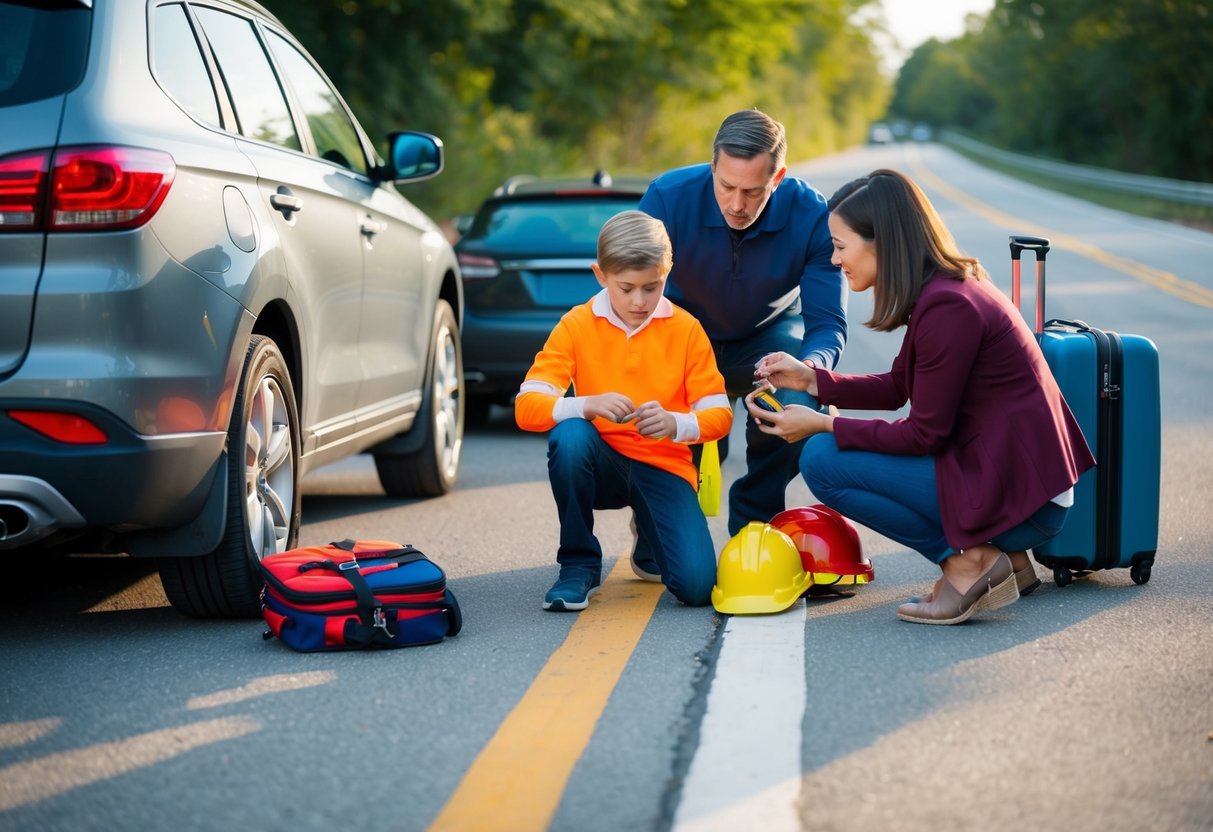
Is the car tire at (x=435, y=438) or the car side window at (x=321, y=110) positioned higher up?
the car side window at (x=321, y=110)

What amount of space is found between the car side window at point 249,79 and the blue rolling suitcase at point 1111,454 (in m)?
2.44

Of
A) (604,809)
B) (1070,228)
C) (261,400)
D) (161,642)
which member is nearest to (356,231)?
(261,400)

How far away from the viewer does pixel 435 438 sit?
7.00 meters

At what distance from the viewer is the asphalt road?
122 inches

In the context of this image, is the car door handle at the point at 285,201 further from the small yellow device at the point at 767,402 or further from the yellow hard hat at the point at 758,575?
the yellow hard hat at the point at 758,575

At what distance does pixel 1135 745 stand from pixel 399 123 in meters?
20.6

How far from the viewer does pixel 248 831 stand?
2.98 m

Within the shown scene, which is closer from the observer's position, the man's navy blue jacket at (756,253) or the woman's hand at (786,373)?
the woman's hand at (786,373)

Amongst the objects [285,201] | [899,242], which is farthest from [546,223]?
[899,242]

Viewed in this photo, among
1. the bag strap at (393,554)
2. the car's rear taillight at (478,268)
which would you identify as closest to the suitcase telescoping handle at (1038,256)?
the bag strap at (393,554)

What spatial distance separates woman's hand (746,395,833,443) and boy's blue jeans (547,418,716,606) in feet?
1.21

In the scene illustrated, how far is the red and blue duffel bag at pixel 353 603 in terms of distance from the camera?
4312 mm

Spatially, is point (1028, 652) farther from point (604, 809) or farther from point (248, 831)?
point (248, 831)

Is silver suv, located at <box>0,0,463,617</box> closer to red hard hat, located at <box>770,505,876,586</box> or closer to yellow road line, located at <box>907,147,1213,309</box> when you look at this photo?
red hard hat, located at <box>770,505,876,586</box>
